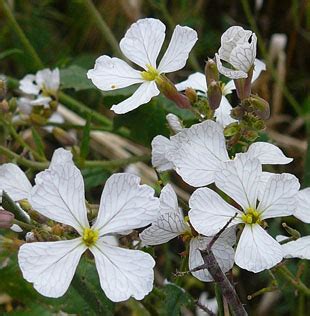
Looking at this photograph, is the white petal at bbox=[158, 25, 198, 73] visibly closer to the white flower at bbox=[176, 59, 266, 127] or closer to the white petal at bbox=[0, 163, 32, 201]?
the white flower at bbox=[176, 59, 266, 127]

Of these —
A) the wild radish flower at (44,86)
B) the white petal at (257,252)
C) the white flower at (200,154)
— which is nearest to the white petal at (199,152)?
the white flower at (200,154)

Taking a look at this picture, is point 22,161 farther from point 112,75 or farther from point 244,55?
point 244,55

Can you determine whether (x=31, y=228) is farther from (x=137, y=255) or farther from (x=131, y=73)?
(x=131, y=73)

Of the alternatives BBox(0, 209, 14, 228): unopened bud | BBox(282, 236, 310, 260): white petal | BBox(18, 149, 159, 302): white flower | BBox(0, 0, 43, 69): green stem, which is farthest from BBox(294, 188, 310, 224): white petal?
BBox(0, 0, 43, 69): green stem

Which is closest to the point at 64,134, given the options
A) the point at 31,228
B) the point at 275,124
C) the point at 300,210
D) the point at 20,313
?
the point at 20,313

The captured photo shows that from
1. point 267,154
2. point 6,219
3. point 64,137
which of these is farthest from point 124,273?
point 64,137

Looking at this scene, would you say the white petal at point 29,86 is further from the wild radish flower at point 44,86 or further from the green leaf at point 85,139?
the green leaf at point 85,139
